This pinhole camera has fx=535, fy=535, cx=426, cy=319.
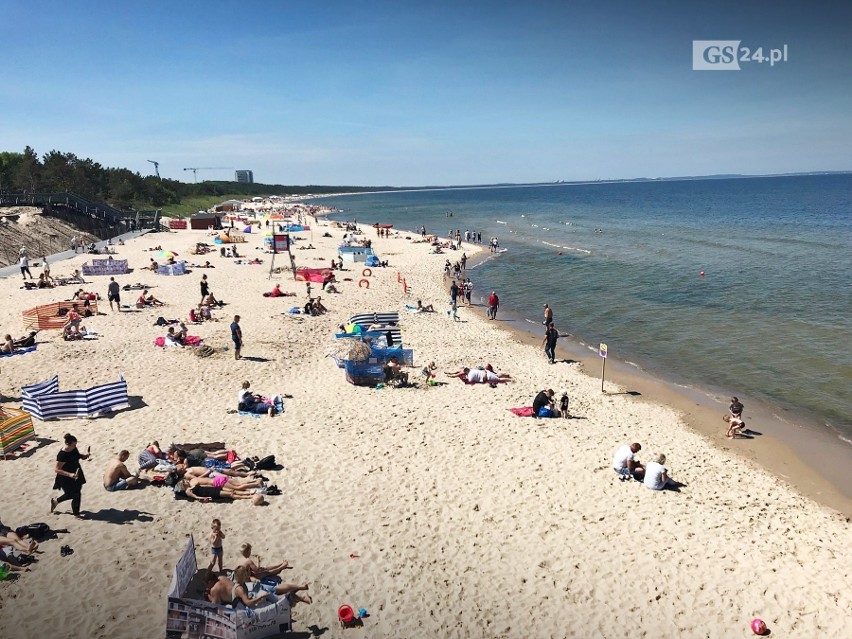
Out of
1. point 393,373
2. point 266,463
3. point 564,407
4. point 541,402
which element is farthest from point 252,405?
point 564,407

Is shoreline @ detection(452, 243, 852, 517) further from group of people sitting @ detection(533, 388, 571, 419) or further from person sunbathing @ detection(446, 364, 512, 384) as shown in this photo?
person sunbathing @ detection(446, 364, 512, 384)

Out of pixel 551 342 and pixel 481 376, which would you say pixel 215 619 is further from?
pixel 551 342

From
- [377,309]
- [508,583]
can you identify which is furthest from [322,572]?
[377,309]

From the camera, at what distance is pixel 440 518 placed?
9.04 m

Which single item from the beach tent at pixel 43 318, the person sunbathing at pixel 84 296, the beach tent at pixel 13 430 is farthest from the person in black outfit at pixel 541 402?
the person sunbathing at pixel 84 296

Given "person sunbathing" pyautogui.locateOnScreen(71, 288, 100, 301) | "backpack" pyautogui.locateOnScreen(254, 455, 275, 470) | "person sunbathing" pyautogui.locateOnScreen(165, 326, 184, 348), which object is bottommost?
"backpack" pyautogui.locateOnScreen(254, 455, 275, 470)

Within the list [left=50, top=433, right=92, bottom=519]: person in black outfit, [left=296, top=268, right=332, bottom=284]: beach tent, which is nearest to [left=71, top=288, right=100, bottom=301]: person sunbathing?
[left=296, top=268, right=332, bottom=284]: beach tent

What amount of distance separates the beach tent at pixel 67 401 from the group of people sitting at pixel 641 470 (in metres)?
11.4

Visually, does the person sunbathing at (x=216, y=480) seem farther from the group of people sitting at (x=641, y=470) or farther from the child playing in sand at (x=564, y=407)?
the child playing in sand at (x=564, y=407)

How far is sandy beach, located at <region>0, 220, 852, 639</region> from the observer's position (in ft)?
23.1

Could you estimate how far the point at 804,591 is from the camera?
764 centimetres

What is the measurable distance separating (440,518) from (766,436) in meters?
9.44

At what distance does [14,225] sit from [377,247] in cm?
2680

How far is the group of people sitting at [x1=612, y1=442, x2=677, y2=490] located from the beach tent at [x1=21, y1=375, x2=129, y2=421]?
11.4 m
